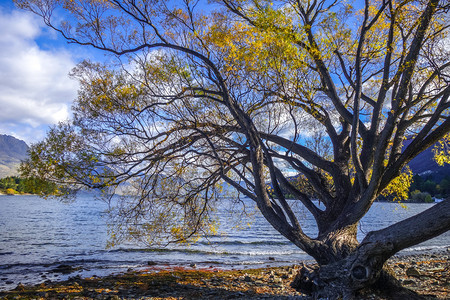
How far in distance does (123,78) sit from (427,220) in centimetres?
903

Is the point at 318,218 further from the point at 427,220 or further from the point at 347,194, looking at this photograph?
the point at 427,220

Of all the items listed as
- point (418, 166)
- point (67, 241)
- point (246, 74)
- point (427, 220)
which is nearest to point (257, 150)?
Result: point (246, 74)

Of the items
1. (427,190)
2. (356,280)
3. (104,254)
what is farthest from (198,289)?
(427,190)

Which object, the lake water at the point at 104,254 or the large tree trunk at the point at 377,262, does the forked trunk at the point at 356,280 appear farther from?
the lake water at the point at 104,254

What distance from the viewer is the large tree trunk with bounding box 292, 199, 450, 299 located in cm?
595

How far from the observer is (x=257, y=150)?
8.57 m

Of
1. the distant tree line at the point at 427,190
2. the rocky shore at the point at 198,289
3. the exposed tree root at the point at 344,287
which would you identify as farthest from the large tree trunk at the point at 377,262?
the distant tree line at the point at 427,190

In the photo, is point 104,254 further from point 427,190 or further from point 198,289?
point 427,190

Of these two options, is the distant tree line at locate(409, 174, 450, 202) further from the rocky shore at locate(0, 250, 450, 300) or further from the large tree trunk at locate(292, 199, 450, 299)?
the large tree trunk at locate(292, 199, 450, 299)

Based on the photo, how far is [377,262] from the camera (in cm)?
627

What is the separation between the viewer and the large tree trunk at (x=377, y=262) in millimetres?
5952

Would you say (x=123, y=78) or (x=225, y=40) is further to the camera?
(x=123, y=78)

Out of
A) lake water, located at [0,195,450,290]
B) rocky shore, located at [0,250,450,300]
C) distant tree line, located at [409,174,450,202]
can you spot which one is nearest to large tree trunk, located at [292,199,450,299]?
rocky shore, located at [0,250,450,300]

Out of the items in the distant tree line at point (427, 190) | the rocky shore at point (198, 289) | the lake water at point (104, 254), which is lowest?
the lake water at point (104, 254)
